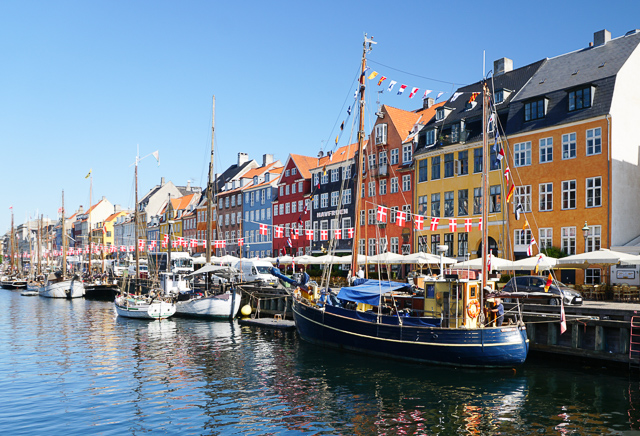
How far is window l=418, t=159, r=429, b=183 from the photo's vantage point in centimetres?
5216

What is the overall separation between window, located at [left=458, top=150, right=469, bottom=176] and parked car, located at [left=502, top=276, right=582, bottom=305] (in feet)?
62.7

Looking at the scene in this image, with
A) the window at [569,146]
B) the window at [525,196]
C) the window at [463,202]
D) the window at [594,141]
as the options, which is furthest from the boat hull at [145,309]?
the window at [594,141]

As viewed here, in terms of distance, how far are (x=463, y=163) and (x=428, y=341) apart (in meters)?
27.8

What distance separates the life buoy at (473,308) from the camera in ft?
76.8

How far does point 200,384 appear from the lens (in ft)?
68.0

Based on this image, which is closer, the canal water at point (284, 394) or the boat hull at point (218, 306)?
the canal water at point (284, 394)

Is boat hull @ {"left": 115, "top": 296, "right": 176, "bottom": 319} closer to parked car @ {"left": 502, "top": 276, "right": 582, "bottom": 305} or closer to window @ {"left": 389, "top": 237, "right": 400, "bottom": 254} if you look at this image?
window @ {"left": 389, "top": 237, "right": 400, "bottom": 254}

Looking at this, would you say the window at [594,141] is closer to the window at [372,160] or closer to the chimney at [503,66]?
the chimney at [503,66]

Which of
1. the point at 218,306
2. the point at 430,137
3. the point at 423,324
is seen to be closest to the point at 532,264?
the point at 423,324

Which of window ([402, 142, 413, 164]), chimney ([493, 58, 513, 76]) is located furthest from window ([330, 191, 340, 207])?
chimney ([493, 58, 513, 76])

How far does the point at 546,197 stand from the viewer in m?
41.5

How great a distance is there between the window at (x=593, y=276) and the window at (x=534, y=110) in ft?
39.6

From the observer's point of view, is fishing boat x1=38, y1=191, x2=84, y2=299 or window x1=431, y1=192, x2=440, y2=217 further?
fishing boat x1=38, y1=191, x2=84, y2=299

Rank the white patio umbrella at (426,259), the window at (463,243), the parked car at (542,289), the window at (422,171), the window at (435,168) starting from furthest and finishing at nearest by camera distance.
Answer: the window at (422,171), the window at (435,168), the window at (463,243), the white patio umbrella at (426,259), the parked car at (542,289)
